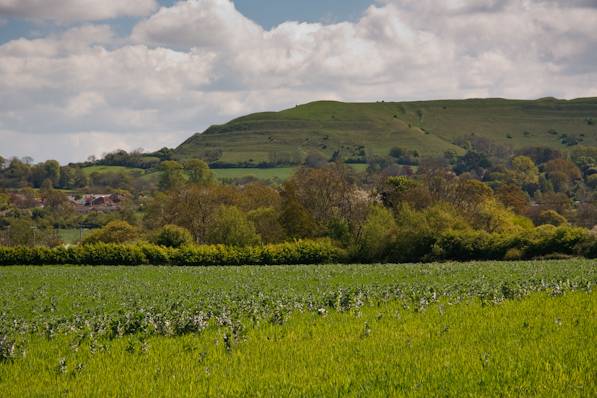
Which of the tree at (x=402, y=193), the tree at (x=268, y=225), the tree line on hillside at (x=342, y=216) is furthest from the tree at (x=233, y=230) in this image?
the tree at (x=402, y=193)

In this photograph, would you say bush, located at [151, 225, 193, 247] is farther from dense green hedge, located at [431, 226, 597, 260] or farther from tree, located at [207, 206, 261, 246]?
dense green hedge, located at [431, 226, 597, 260]

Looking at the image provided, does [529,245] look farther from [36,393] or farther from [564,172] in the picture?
[564,172]

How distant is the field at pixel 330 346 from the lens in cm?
1109

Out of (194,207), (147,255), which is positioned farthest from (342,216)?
(147,255)

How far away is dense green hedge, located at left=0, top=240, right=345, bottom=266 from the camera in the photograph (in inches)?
2330

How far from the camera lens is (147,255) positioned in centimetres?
6003

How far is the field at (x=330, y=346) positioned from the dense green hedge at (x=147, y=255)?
35626 mm

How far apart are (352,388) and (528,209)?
4716 inches

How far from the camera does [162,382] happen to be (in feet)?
38.9

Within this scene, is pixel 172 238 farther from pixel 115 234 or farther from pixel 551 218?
pixel 551 218

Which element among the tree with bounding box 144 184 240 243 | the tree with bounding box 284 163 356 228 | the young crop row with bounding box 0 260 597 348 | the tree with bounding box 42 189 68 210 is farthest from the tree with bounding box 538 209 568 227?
the tree with bounding box 42 189 68 210

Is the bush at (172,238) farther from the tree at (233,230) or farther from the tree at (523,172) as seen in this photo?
the tree at (523,172)

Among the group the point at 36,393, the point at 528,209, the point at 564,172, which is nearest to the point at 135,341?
the point at 36,393

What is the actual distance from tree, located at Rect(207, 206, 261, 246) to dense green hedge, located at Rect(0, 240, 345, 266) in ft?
39.9
